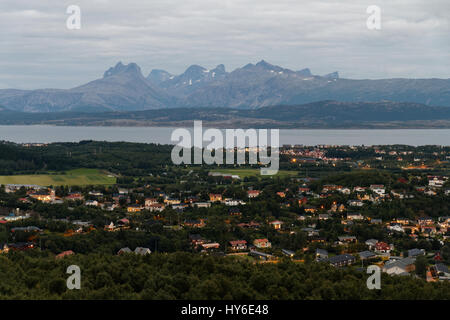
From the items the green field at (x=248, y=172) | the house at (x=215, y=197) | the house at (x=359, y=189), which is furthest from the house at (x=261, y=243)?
the green field at (x=248, y=172)

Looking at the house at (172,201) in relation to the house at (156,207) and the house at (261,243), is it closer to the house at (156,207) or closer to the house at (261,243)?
the house at (156,207)

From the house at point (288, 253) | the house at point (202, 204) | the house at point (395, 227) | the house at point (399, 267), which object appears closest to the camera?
the house at point (399, 267)

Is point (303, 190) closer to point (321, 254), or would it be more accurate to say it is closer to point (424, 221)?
point (424, 221)

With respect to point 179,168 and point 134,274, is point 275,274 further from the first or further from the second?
point 179,168

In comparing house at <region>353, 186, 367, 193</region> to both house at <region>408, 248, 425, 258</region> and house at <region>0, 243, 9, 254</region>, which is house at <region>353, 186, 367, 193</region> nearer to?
house at <region>408, 248, 425, 258</region>

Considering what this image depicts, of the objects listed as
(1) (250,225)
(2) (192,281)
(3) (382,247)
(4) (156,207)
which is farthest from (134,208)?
(2) (192,281)

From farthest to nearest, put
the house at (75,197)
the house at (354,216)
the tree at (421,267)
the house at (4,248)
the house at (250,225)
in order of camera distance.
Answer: the house at (75,197)
the house at (354,216)
the house at (250,225)
the house at (4,248)
the tree at (421,267)

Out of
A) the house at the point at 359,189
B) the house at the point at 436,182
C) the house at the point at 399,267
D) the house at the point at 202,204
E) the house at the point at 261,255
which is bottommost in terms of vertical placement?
the house at the point at 261,255
